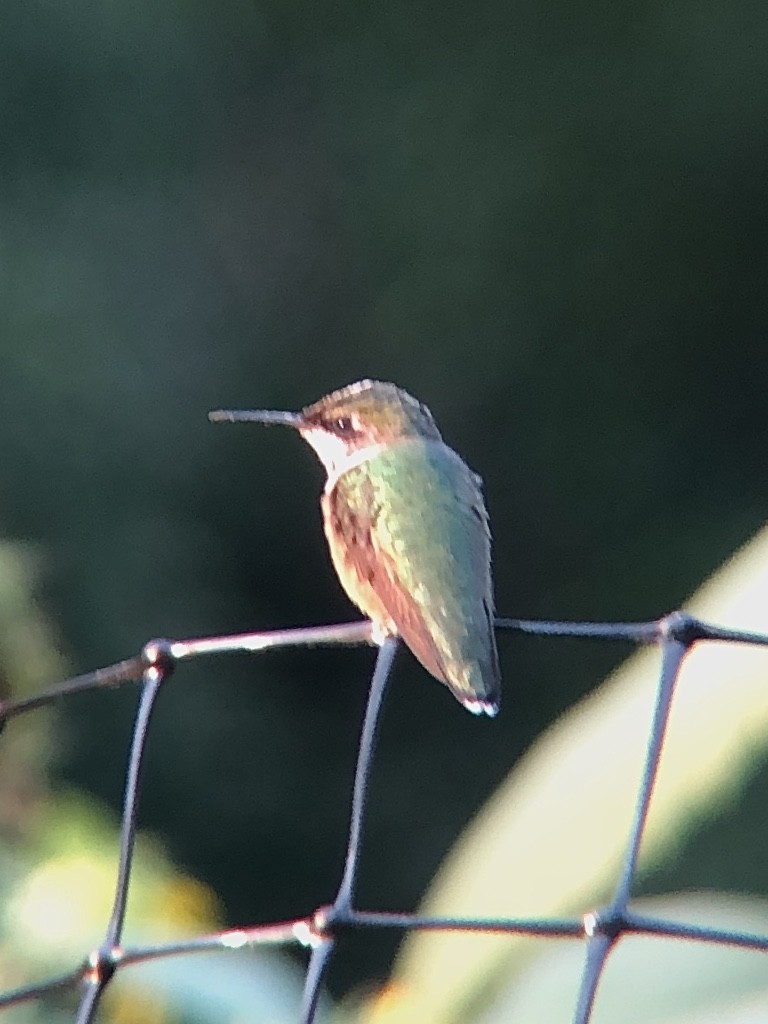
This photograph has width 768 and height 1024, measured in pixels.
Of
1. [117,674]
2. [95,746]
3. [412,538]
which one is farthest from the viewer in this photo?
[95,746]

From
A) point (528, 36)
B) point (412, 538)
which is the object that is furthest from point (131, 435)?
point (412, 538)

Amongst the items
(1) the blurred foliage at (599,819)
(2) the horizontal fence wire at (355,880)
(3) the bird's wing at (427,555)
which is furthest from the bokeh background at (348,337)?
(2) the horizontal fence wire at (355,880)

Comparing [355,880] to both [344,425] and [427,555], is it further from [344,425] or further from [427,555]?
[344,425]

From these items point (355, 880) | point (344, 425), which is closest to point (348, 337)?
point (344, 425)

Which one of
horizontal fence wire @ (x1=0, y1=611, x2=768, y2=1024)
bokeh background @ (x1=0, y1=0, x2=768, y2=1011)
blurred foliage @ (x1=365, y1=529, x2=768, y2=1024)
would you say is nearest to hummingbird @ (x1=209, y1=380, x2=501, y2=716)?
horizontal fence wire @ (x1=0, y1=611, x2=768, y2=1024)

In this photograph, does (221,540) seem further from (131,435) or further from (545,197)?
(545,197)

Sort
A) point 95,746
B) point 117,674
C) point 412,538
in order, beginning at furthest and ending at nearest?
point 95,746, point 412,538, point 117,674

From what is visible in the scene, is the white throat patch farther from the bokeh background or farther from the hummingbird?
the bokeh background
